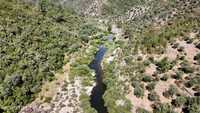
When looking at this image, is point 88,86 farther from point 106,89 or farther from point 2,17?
point 2,17

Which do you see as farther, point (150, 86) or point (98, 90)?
point (98, 90)

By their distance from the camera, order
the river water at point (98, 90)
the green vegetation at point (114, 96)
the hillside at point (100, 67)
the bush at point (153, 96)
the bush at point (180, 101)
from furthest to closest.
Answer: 1. the river water at point (98, 90)
2. the hillside at point (100, 67)
3. the green vegetation at point (114, 96)
4. the bush at point (153, 96)
5. the bush at point (180, 101)

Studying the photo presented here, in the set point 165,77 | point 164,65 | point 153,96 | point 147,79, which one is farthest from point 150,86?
point 164,65

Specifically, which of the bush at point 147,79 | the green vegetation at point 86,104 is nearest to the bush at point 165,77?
the bush at point 147,79

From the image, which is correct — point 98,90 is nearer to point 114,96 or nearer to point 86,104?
point 114,96

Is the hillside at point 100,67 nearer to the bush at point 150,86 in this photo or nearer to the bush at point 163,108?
the bush at point 163,108

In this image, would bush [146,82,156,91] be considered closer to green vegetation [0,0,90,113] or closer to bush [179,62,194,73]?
bush [179,62,194,73]

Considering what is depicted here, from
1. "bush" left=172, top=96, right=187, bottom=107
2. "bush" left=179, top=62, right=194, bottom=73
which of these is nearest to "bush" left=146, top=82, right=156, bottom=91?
"bush" left=172, top=96, right=187, bottom=107

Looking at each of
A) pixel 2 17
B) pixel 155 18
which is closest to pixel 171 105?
pixel 155 18

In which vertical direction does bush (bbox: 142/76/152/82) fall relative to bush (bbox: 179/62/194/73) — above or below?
below
